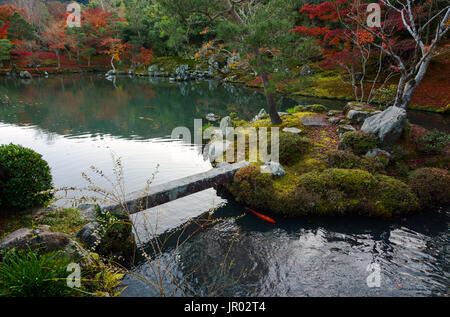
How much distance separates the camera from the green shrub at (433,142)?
900 cm

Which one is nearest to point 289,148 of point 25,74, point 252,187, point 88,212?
point 252,187

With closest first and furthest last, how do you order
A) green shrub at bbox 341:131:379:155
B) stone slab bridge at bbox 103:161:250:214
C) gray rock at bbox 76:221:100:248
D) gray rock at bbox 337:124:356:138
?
gray rock at bbox 76:221:100:248 < stone slab bridge at bbox 103:161:250:214 < green shrub at bbox 341:131:379:155 < gray rock at bbox 337:124:356:138

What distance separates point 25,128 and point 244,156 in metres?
14.4

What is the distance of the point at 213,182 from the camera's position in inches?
304

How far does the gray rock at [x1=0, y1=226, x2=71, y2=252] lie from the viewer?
447 cm

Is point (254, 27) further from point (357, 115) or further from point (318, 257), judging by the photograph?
point (318, 257)

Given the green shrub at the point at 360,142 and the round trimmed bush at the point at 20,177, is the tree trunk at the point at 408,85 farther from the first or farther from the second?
the round trimmed bush at the point at 20,177

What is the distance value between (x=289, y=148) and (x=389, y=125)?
3.36 m

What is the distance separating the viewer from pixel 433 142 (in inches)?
370

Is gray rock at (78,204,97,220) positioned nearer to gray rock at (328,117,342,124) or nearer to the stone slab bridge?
the stone slab bridge

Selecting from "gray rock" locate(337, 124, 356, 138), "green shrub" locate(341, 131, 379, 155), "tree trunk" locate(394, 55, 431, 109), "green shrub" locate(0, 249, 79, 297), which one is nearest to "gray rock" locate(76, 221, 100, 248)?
"green shrub" locate(0, 249, 79, 297)

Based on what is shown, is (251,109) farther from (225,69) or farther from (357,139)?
(225,69)

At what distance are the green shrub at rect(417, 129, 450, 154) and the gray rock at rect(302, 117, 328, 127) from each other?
12.1 ft
